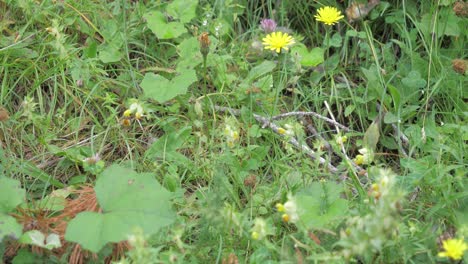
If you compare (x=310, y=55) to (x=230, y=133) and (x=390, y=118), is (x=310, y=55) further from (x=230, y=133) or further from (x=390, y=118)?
(x=230, y=133)

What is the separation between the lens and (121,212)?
6.28 ft

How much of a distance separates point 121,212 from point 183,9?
1322mm

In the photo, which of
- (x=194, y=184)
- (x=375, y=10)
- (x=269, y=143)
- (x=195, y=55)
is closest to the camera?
(x=194, y=184)

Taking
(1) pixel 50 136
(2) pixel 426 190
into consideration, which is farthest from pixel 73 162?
(2) pixel 426 190

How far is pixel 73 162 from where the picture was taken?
2537mm

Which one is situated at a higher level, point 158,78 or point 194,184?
point 158,78

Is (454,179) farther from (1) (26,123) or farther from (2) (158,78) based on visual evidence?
(1) (26,123)

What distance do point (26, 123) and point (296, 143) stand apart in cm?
98

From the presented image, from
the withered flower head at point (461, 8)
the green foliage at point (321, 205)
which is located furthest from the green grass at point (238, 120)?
the withered flower head at point (461, 8)

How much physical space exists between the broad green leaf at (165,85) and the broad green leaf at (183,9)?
36 centimetres

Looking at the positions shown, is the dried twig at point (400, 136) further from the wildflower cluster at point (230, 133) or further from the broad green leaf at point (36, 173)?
the broad green leaf at point (36, 173)

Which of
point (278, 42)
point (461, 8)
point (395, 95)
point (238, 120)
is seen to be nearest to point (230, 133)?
point (238, 120)

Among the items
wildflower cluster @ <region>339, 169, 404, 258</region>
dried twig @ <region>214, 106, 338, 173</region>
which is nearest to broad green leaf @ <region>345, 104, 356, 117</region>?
dried twig @ <region>214, 106, 338, 173</region>

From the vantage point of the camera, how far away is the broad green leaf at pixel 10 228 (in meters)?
1.89
